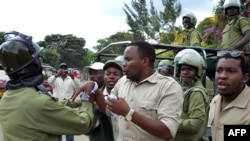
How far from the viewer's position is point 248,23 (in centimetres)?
445

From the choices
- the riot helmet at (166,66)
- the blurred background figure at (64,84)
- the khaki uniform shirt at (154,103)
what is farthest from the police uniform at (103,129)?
the blurred background figure at (64,84)

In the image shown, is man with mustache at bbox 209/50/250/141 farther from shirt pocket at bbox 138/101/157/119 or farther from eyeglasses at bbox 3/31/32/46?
eyeglasses at bbox 3/31/32/46

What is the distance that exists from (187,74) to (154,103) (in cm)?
107

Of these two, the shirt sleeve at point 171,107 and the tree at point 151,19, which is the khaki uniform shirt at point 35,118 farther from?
the tree at point 151,19

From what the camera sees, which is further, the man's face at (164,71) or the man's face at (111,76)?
the man's face at (164,71)

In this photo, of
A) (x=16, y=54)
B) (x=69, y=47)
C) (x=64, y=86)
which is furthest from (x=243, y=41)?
(x=69, y=47)

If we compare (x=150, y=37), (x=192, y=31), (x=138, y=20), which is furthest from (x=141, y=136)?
(x=138, y=20)

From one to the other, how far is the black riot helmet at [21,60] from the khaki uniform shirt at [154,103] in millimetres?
669

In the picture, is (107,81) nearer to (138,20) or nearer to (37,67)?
(37,67)

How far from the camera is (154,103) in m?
2.49

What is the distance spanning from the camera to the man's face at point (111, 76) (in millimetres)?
3730

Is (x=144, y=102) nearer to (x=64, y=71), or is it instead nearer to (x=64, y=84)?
(x=64, y=84)

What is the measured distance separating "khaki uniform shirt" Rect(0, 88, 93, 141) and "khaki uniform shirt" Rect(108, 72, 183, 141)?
0.34 m

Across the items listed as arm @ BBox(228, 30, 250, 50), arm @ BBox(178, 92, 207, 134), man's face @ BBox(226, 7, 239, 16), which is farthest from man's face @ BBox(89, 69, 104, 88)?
man's face @ BBox(226, 7, 239, 16)
